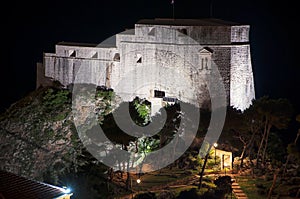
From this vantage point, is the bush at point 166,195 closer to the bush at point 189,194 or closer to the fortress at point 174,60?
the bush at point 189,194

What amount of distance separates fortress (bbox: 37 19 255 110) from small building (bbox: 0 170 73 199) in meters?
12.3

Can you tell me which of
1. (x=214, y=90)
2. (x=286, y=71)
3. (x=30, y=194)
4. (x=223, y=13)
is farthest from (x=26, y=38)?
(x=30, y=194)

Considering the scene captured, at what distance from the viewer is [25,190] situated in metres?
18.4

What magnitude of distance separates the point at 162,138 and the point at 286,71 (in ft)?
82.2

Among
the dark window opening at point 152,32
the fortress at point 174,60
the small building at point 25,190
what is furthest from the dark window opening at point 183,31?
the small building at point 25,190

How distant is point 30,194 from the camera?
18234 millimetres

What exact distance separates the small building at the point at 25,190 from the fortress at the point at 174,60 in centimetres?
1231

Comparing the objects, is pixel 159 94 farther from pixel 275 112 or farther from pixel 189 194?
pixel 189 194

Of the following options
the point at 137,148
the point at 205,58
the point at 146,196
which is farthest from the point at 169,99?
the point at 146,196

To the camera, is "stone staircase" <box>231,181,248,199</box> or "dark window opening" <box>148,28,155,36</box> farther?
"dark window opening" <box>148,28,155,36</box>

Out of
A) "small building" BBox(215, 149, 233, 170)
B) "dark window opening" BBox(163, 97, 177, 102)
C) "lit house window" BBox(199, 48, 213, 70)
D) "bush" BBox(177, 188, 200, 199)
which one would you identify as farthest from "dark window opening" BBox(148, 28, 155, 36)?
"bush" BBox(177, 188, 200, 199)

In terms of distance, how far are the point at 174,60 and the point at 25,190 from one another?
524 inches

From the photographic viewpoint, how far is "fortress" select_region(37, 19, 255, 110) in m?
30.2

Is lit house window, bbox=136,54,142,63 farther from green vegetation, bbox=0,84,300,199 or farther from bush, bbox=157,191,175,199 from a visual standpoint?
bush, bbox=157,191,175,199
